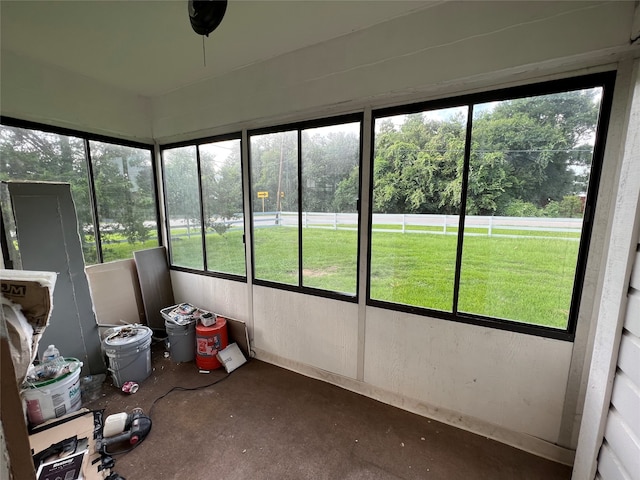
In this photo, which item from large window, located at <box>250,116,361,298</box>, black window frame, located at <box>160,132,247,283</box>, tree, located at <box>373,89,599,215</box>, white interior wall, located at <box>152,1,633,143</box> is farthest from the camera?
black window frame, located at <box>160,132,247,283</box>

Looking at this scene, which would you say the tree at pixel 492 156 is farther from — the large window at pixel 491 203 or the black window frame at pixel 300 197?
the black window frame at pixel 300 197

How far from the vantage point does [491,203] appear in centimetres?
177

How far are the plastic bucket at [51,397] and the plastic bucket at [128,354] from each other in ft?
0.91

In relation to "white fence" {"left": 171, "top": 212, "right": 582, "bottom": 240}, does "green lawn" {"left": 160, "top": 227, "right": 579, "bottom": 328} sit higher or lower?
lower

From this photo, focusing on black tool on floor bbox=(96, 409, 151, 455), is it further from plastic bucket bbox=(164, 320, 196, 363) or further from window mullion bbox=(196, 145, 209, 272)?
window mullion bbox=(196, 145, 209, 272)

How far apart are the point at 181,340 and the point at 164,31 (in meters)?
2.76

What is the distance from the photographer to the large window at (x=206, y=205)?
9.29ft

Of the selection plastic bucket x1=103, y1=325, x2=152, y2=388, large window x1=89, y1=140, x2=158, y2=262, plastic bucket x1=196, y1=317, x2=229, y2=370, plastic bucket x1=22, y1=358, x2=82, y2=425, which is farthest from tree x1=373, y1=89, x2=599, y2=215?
large window x1=89, y1=140, x2=158, y2=262

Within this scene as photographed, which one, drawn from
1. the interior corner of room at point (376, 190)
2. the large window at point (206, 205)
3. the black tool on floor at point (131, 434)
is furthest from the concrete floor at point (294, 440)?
the large window at point (206, 205)

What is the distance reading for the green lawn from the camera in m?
1.67

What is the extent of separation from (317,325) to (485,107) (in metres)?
2.14

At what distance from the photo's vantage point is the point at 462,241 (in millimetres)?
1844

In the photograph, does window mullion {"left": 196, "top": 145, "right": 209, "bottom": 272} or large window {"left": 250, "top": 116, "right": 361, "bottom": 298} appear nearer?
large window {"left": 250, "top": 116, "right": 361, "bottom": 298}

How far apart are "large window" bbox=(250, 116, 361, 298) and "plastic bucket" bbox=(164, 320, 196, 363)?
0.94 metres
